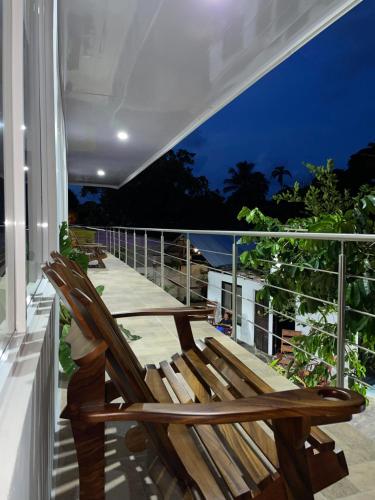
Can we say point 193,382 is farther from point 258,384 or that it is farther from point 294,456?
point 294,456

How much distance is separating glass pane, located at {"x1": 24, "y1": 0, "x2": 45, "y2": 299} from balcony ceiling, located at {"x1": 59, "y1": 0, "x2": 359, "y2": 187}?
811mm

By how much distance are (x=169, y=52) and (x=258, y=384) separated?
2.41 meters

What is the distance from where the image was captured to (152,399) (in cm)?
86

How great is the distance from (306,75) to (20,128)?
44635 millimetres

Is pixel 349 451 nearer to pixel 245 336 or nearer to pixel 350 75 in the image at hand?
pixel 245 336

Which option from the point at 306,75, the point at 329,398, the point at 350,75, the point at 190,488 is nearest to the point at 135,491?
the point at 190,488

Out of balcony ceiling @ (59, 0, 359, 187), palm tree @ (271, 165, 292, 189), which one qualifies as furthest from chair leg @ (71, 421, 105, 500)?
palm tree @ (271, 165, 292, 189)

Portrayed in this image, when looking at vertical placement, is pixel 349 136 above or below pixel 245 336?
above

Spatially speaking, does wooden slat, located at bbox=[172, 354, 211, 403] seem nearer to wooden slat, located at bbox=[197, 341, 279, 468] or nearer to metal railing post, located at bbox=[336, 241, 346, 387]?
wooden slat, located at bbox=[197, 341, 279, 468]

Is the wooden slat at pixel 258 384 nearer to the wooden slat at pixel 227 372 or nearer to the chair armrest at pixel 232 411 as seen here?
the wooden slat at pixel 227 372

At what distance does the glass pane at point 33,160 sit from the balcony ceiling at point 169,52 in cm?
81

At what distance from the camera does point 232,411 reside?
2.31 feet

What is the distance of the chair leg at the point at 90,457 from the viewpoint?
78 centimetres

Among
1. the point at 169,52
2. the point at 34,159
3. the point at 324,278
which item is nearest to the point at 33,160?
the point at 34,159
